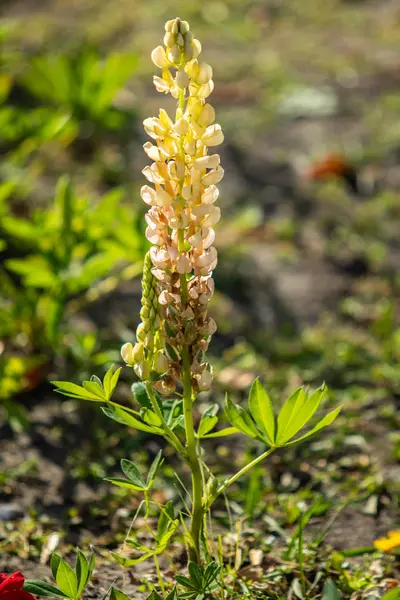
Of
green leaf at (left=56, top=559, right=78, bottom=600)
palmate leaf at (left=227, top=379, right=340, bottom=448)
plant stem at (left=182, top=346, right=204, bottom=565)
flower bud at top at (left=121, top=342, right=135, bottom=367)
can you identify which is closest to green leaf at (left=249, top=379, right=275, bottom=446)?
palmate leaf at (left=227, top=379, right=340, bottom=448)

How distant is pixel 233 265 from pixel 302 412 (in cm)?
204

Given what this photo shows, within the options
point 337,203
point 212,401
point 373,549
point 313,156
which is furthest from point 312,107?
point 373,549

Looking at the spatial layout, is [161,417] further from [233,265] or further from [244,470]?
[233,265]

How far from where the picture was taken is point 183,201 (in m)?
1.51

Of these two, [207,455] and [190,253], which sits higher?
[190,253]

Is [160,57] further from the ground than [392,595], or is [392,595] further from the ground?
[160,57]

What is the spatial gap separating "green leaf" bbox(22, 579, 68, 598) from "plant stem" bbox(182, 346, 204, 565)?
0.90 ft

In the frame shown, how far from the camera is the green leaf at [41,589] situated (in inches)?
62.8

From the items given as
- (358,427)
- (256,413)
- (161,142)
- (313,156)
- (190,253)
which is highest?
(161,142)

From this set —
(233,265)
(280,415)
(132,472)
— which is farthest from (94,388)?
(233,265)

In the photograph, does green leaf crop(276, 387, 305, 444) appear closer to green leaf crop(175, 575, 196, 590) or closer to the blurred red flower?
green leaf crop(175, 575, 196, 590)

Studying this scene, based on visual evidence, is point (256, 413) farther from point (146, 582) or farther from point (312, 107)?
point (312, 107)

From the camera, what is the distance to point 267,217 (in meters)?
4.00

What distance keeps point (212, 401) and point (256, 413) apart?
1177 millimetres
